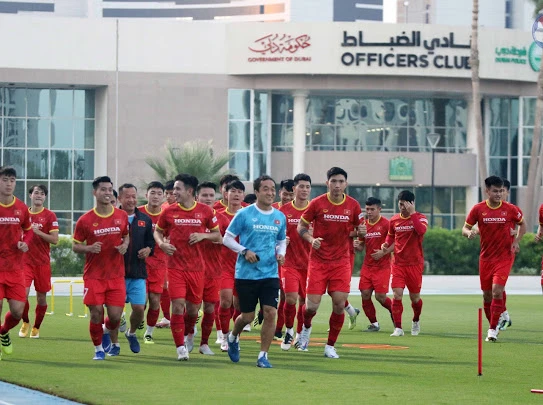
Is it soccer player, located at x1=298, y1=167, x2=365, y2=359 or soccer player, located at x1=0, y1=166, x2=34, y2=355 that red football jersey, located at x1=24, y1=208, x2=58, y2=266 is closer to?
soccer player, located at x1=0, y1=166, x2=34, y2=355

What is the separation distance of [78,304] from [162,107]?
3503 centimetres

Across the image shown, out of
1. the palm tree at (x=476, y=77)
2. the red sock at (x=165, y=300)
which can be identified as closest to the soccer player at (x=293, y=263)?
the red sock at (x=165, y=300)

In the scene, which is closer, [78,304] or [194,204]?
[194,204]

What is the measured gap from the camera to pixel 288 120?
221 ft

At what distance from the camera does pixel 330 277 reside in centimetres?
1623

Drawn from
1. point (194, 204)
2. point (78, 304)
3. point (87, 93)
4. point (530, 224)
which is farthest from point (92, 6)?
point (194, 204)

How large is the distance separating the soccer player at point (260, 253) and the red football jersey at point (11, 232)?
2.61 m

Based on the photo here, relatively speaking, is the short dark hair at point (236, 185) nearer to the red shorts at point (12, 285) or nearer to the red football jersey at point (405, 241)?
the red shorts at point (12, 285)

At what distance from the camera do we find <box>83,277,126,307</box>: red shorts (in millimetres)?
15047

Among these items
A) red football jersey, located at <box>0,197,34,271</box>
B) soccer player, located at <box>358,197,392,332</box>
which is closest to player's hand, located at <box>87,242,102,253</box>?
red football jersey, located at <box>0,197,34,271</box>

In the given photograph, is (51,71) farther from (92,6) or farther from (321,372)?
(92,6)

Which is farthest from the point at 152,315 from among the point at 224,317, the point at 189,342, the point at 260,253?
the point at 260,253

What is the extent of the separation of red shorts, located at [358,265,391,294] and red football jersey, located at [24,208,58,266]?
5335 millimetres

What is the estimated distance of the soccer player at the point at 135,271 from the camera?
16141 millimetres
